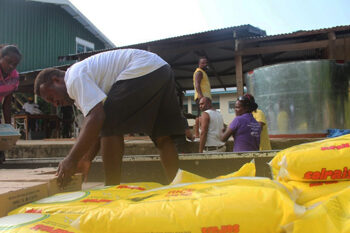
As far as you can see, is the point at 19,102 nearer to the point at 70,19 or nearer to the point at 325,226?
the point at 70,19

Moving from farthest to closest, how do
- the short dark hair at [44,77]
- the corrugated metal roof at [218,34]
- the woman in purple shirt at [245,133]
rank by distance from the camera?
1. the corrugated metal roof at [218,34]
2. the woman in purple shirt at [245,133]
3. the short dark hair at [44,77]

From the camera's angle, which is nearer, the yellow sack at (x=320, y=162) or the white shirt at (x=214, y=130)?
the yellow sack at (x=320, y=162)

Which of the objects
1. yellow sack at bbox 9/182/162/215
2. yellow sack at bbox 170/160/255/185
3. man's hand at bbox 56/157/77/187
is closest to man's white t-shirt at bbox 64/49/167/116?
man's hand at bbox 56/157/77/187

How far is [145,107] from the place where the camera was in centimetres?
→ 210

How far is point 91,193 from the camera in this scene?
1.43m

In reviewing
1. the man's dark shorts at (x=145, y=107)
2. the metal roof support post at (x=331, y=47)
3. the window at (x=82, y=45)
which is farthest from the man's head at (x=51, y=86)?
the window at (x=82, y=45)

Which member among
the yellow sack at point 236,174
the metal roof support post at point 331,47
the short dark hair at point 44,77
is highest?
the metal roof support post at point 331,47

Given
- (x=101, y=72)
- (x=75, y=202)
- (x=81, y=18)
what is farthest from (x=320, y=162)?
(x=81, y=18)

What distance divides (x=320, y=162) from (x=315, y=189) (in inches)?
5.1

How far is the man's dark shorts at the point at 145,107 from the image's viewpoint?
6.45 ft

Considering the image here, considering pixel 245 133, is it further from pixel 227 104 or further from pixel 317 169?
pixel 227 104

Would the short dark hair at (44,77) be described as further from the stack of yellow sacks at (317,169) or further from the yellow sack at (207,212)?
the stack of yellow sacks at (317,169)

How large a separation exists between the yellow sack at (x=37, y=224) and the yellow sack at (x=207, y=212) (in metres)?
0.06

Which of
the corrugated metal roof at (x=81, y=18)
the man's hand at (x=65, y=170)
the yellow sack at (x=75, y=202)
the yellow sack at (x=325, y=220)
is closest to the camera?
the yellow sack at (x=325, y=220)
